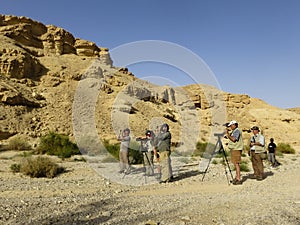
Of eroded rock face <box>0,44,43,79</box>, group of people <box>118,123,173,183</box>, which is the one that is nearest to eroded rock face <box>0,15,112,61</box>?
eroded rock face <box>0,44,43,79</box>

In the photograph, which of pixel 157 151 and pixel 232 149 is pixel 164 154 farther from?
pixel 232 149

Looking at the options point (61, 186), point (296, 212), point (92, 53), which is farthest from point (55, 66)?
point (296, 212)

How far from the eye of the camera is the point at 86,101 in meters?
36.9

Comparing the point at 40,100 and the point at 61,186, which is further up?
the point at 40,100

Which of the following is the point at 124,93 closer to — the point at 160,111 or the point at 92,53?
the point at 160,111

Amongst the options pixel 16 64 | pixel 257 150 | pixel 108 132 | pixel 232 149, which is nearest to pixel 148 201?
pixel 232 149

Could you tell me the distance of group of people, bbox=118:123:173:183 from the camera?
30.8ft

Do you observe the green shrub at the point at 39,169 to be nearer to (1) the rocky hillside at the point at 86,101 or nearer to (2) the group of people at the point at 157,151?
(2) the group of people at the point at 157,151

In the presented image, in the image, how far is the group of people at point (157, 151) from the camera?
369 inches

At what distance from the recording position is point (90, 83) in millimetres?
39844

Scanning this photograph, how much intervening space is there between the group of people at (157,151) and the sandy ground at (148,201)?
1.71ft

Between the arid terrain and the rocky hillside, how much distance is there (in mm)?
148

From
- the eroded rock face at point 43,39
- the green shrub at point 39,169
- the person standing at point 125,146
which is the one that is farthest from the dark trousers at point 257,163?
the eroded rock face at point 43,39

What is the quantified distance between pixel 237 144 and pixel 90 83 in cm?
3308
